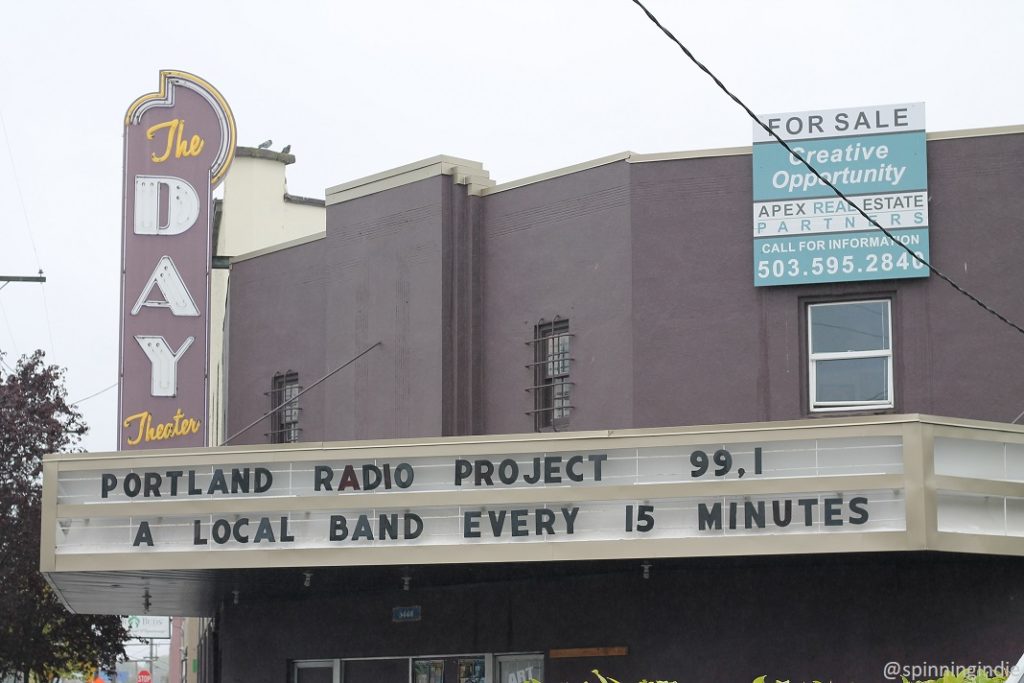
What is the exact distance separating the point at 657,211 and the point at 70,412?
13.3m

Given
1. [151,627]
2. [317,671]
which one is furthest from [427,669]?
[151,627]

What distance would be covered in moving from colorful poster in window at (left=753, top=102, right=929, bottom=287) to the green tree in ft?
44.5

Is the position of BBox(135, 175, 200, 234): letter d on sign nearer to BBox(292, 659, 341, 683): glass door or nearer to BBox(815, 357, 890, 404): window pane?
BBox(292, 659, 341, 683): glass door

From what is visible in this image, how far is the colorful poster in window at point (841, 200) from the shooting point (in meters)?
16.4

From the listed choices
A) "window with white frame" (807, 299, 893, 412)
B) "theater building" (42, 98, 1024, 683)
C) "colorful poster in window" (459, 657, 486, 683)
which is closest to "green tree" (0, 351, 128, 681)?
"theater building" (42, 98, 1024, 683)

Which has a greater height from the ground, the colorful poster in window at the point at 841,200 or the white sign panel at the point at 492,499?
the colorful poster in window at the point at 841,200

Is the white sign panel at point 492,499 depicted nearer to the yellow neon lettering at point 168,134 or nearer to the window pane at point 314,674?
the window pane at point 314,674

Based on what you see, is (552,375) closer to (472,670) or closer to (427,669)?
(472,670)

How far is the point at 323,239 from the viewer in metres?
20.6

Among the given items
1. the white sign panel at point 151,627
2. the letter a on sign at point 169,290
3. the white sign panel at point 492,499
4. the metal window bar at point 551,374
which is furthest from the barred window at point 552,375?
the white sign panel at point 151,627

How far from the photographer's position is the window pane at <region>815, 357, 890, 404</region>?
1645cm

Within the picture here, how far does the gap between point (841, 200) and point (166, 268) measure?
341 inches

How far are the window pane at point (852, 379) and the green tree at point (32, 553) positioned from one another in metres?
13.5

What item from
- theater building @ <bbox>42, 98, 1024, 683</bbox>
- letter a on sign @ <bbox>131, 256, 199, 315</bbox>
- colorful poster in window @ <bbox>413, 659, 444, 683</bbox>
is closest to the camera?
theater building @ <bbox>42, 98, 1024, 683</bbox>
